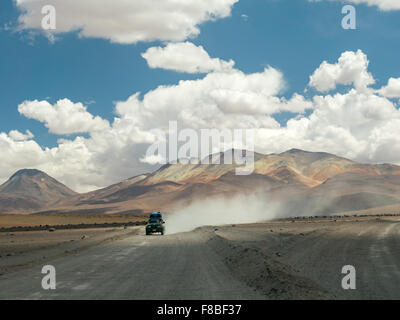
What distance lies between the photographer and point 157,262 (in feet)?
76.9

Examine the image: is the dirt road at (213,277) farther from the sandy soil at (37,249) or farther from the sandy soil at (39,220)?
the sandy soil at (39,220)

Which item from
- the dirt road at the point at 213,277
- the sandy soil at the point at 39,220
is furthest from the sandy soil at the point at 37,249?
the sandy soil at the point at 39,220

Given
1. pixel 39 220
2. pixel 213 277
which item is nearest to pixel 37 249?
pixel 213 277

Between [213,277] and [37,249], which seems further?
[37,249]

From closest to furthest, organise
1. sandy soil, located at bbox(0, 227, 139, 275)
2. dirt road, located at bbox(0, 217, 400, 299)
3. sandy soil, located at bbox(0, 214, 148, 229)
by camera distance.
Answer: dirt road, located at bbox(0, 217, 400, 299) < sandy soil, located at bbox(0, 227, 139, 275) < sandy soil, located at bbox(0, 214, 148, 229)

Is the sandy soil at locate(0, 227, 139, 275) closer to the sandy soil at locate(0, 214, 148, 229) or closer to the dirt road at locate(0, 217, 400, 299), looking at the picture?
the dirt road at locate(0, 217, 400, 299)

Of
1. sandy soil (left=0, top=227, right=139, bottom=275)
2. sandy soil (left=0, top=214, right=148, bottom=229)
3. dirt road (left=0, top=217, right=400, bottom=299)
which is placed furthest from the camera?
sandy soil (left=0, top=214, right=148, bottom=229)

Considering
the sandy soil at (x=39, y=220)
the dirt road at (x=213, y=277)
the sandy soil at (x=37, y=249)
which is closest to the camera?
the dirt road at (x=213, y=277)

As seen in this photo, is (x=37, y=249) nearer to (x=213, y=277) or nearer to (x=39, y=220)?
(x=213, y=277)

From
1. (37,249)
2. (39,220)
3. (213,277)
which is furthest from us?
(39,220)

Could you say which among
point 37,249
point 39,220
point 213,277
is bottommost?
point 213,277

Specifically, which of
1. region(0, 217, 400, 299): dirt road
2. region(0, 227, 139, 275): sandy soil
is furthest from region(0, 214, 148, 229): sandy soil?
region(0, 217, 400, 299): dirt road

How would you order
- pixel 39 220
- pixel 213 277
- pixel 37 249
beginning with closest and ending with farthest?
pixel 213 277 < pixel 37 249 < pixel 39 220
